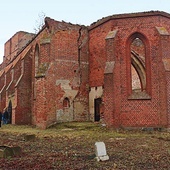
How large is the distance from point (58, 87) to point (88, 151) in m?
10.7

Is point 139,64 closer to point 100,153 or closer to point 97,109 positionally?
point 97,109

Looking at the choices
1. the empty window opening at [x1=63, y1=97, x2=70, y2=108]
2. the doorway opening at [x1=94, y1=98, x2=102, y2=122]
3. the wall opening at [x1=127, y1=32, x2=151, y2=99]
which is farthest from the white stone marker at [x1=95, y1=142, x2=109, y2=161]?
the empty window opening at [x1=63, y1=97, x2=70, y2=108]

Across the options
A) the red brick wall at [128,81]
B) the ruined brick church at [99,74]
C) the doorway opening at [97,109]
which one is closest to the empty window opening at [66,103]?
the ruined brick church at [99,74]

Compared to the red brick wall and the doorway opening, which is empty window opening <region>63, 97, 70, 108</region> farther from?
the red brick wall

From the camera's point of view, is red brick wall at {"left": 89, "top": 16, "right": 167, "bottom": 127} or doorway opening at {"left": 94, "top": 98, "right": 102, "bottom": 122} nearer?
red brick wall at {"left": 89, "top": 16, "right": 167, "bottom": 127}

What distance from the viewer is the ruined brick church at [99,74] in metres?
15.6

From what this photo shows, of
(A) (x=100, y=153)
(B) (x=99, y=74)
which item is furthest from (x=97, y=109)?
(A) (x=100, y=153)

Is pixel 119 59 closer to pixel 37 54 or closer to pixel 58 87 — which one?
pixel 58 87

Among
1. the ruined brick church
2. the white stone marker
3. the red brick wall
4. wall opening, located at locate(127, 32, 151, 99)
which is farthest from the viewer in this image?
wall opening, located at locate(127, 32, 151, 99)

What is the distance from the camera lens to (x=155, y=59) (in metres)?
16.1

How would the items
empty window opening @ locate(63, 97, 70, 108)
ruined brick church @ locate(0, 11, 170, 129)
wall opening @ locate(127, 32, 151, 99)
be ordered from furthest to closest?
empty window opening @ locate(63, 97, 70, 108) < wall opening @ locate(127, 32, 151, 99) < ruined brick church @ locate(0, 11, 170, 129)

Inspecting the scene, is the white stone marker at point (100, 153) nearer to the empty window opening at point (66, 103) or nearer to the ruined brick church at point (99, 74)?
the ruined brick church at point (99, 74)

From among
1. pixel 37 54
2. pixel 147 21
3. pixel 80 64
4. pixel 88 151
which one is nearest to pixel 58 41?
pixel 80 64

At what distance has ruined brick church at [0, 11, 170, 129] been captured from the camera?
15.6 metres
